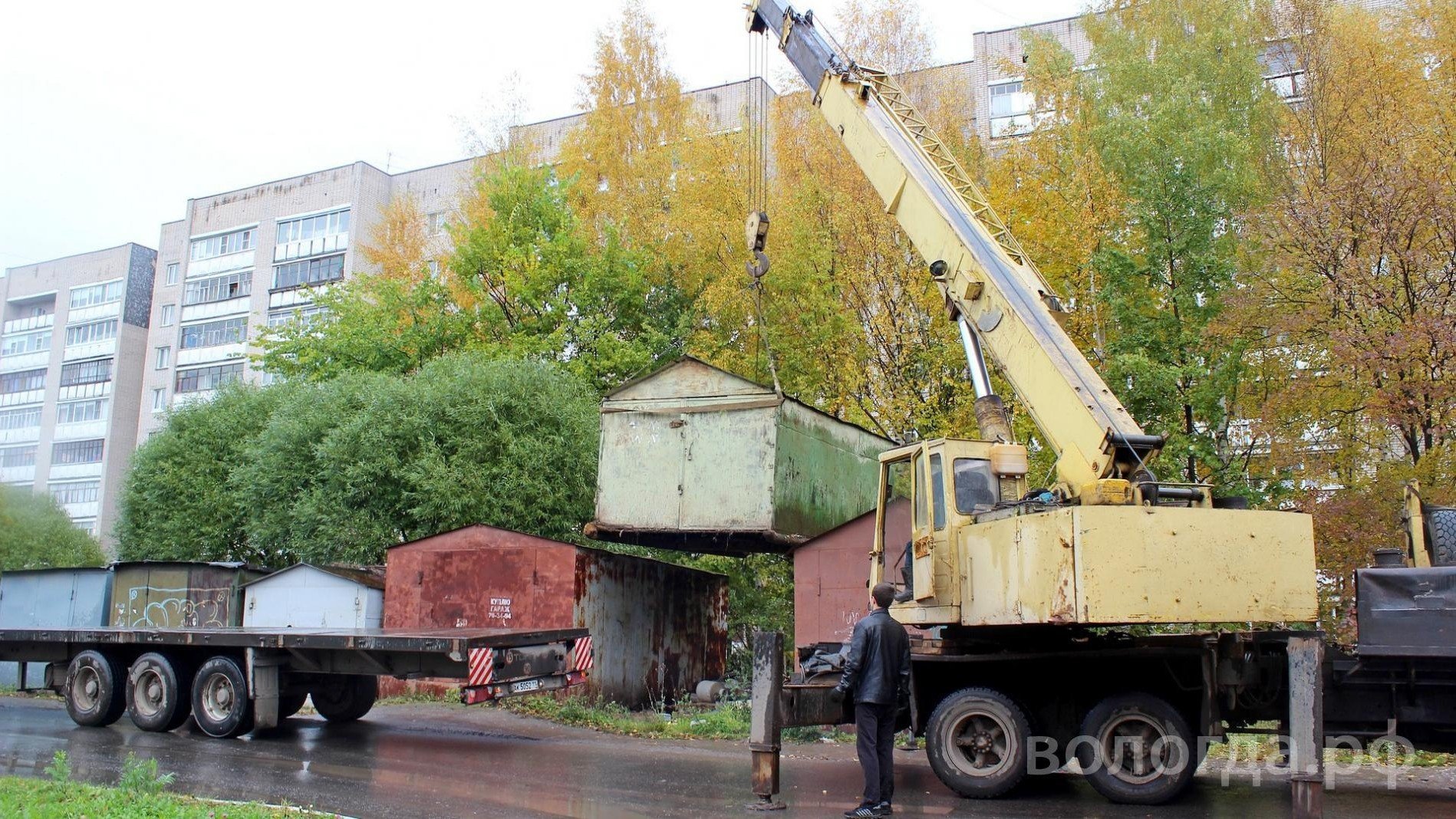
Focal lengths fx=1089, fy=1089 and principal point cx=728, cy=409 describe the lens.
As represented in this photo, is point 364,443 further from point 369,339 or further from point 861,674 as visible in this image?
point 861,674

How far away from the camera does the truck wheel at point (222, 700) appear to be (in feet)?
40.7

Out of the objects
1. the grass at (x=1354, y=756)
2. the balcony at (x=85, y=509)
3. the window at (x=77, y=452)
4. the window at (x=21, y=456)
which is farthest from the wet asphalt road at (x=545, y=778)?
Result: the window at (x=21, y=456)

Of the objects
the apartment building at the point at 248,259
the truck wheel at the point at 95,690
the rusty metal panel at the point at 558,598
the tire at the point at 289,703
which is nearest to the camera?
the tire at the point at 289,703

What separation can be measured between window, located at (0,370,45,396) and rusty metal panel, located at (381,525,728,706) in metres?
52.8

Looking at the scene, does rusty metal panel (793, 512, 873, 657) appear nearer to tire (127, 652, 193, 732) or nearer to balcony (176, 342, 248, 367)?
tire (127, 652, 193, 732)

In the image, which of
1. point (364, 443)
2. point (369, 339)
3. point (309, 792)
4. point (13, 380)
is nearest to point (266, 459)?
point (364, 443)

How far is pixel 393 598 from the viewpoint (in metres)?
18.3

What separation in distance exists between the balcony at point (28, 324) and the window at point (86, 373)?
11.1 feet

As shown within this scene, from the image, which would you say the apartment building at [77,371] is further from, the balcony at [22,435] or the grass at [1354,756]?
the grass at [1354,756]

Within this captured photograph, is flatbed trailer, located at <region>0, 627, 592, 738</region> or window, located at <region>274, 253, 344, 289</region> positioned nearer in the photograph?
flatbed trailer, located at <region>0, 627, 592, 738</region>

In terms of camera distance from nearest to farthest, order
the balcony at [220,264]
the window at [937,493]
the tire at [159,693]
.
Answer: the window at [937,493] → the tire at [159,693] → the balcony at [220,264]

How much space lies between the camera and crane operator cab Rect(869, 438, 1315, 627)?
7.71 m

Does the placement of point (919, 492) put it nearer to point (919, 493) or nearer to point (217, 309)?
point (919, 493)

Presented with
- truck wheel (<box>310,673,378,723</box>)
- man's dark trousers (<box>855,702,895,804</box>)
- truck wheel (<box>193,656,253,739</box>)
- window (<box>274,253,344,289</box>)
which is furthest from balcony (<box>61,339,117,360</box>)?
man's dark trousers (<box>855,702,895,804</box>)
